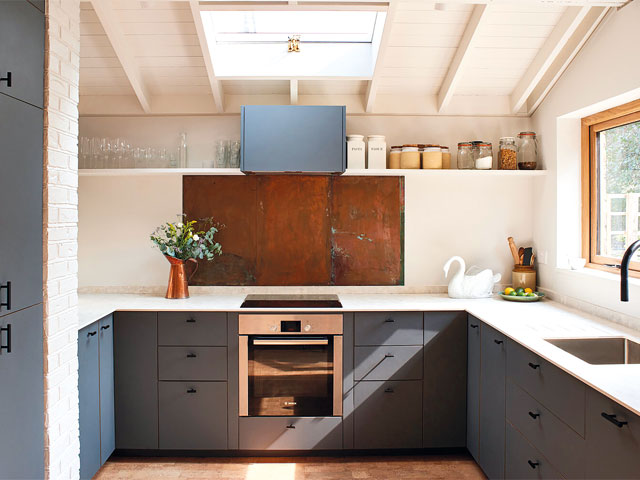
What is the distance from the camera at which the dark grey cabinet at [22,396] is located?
178 cm

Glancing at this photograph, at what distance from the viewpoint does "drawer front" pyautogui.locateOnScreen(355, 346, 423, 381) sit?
3156 mm

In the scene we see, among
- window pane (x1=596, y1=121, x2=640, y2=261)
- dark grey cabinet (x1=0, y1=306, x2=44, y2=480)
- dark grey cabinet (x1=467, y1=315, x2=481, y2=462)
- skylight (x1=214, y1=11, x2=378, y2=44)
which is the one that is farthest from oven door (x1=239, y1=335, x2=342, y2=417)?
skylight (x1=214, y1=11, x2=378, y2=44)

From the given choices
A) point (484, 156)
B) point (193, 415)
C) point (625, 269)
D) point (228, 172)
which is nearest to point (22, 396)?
point (193, 415)

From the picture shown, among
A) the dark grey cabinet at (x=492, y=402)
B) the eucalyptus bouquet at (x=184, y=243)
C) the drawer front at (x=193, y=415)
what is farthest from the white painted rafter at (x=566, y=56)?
the drawer front at (x=193, y=415)

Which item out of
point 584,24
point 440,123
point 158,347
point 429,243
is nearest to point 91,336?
point 158,347

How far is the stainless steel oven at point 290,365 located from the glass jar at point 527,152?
1.67 metres

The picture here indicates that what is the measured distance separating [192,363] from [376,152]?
181cm

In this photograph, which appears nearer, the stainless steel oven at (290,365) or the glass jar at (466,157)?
the stainless steel oven at (290,365)

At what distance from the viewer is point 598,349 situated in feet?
7.98

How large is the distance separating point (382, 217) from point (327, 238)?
0.43 meters

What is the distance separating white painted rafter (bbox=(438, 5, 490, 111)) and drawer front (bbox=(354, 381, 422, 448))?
1.91m

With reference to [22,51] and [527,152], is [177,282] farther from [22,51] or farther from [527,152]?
[527,152]

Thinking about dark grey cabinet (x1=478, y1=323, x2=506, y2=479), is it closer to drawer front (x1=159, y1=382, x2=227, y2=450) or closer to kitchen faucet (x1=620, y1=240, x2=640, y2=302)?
kitchen faucet (x1=620, y1=240, x2=640, y2=302)

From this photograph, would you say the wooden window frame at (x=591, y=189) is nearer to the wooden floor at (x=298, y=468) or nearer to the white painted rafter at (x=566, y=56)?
the white painted rafter at (x=566, y=56)
